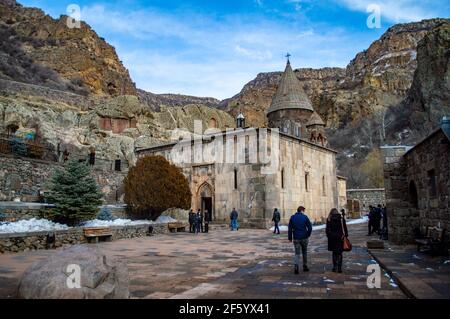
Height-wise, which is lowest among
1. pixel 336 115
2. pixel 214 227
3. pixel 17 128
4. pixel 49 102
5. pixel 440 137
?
pixel 214 227

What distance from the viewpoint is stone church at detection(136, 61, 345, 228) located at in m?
19.8

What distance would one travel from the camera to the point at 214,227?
20.0 meters

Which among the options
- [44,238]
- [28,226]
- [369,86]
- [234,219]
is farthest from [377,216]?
[369,86]

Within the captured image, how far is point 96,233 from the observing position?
12.3 m

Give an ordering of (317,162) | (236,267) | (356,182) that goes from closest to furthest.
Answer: (236,267) < (317,162) < (356,182)

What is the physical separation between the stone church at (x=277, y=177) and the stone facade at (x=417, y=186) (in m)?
8.94

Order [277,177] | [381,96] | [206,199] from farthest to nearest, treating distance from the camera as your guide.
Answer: [381,96], [206,199], [277,177]

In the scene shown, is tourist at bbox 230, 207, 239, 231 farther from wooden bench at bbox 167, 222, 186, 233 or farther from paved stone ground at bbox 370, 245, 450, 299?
paved stone ground at bbox 370, 245, 450, 299

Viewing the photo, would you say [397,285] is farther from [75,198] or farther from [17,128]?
[17,128]

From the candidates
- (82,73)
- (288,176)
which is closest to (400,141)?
(288,176)

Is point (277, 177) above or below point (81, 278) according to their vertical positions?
above

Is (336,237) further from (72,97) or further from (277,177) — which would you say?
(72,97)

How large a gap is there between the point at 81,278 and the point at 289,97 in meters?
25.8

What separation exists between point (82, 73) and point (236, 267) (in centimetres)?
5646
